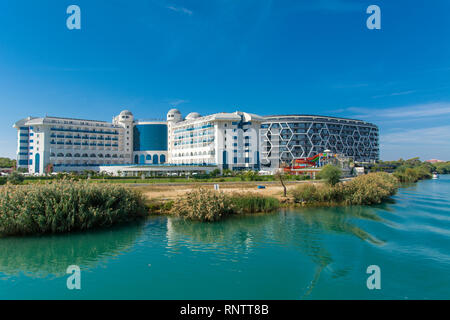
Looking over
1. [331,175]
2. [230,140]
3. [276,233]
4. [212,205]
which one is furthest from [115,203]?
[230,140]

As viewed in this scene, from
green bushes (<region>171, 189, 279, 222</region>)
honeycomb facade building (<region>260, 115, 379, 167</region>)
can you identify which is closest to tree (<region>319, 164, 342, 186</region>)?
green bushes (<region>171, 189, 279, 222</region>)

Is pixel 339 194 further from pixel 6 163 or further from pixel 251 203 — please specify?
pixel 6 163

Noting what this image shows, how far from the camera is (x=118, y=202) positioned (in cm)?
2745

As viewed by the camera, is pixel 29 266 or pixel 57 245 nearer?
pixel 29 266

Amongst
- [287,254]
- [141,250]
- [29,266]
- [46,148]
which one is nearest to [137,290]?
[141,250]

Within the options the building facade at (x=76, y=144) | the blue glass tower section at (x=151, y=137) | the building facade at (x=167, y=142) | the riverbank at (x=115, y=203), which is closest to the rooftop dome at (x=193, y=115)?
the building facade at (x=167, y=142)

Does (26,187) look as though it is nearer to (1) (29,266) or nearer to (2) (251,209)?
(1) (29,266)

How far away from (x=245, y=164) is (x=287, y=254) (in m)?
76.7

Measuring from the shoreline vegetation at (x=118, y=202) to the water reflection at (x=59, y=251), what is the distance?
136 cm

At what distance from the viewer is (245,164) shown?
9519cm

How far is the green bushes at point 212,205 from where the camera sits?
28914 mm
